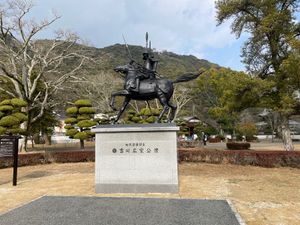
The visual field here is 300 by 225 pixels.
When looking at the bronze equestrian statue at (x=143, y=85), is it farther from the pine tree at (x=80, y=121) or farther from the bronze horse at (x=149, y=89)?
the pine tree at (x=80, y=121)

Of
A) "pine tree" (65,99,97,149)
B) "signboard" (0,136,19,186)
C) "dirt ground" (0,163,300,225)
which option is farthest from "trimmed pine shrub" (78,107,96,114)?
"signboard" (0,136,19,186)

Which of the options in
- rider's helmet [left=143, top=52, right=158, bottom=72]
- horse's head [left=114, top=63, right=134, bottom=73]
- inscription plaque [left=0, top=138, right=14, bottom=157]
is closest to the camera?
horse's head [left=114, top=63, right=134, bottom=73]

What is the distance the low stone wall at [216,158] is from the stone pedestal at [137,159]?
7122 millimetres

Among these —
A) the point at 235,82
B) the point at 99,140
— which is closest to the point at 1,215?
the point at 99,140

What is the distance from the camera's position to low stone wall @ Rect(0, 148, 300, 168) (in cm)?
1314

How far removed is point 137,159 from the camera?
25.9 ft

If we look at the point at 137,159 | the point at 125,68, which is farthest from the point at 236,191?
the point at 125,68

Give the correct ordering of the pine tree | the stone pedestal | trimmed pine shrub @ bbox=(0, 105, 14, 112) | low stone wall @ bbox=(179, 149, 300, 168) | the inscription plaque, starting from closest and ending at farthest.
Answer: the stone pedestal → the inscription plaque → low stone wall @ bbox=(179, 149, 300, 168) → trimmed pine shrub @ bbox=(0, 105, 14, 112) → the pine tree

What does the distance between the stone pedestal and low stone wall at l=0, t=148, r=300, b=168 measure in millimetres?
7122

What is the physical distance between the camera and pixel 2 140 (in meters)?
9.43

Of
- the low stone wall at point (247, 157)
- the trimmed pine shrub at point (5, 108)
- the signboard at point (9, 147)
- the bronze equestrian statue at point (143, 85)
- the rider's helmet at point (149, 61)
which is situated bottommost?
the low stone wall at point (247, 157)

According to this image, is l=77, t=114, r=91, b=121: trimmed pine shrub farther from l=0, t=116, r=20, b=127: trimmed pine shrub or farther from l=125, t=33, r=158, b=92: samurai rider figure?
l=125, t=33, r=158, b=92: samurai rider figure

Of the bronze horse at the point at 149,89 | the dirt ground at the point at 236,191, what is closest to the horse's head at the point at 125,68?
the bronze horse at the point at 149,89

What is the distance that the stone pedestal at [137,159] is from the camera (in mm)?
7762
